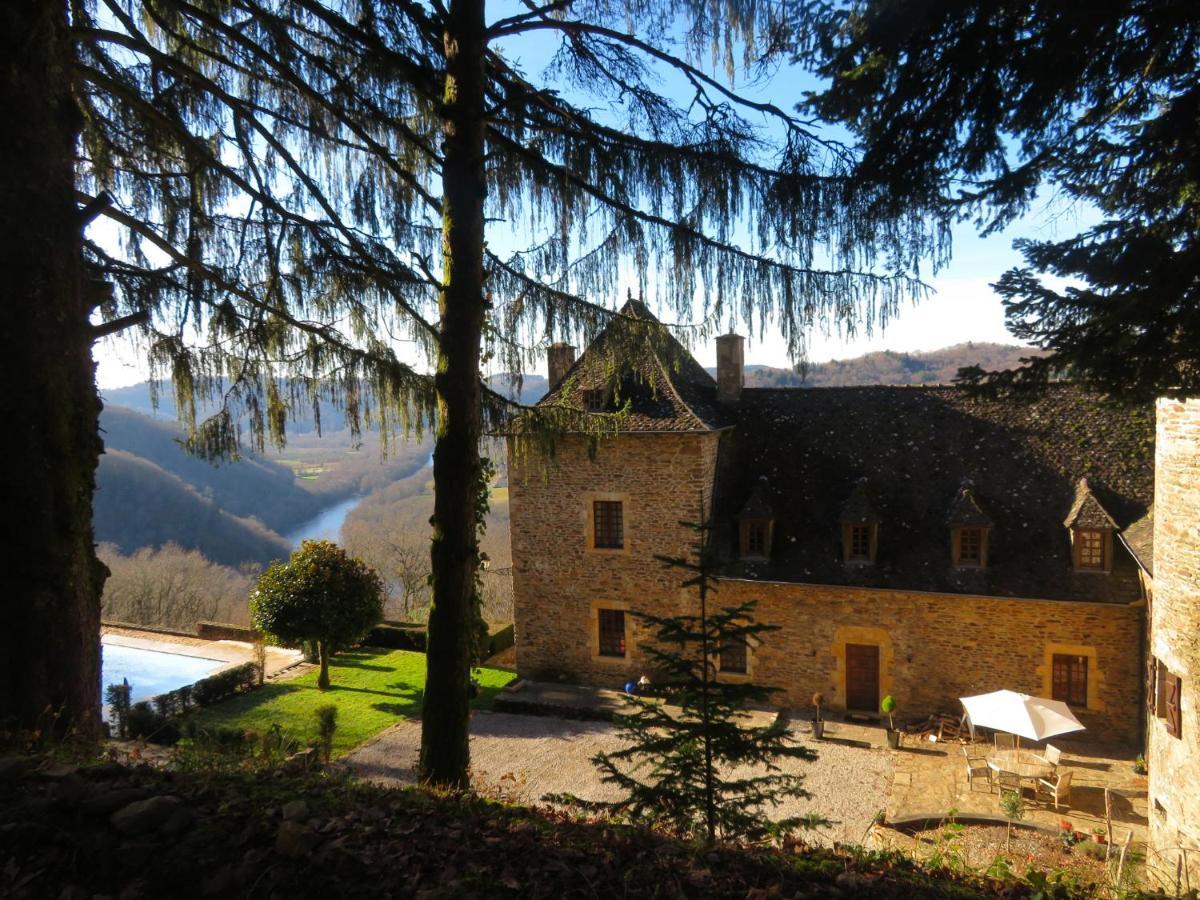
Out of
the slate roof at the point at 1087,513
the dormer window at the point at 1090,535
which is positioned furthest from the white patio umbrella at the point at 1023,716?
the slate roof at the point at 1087,513

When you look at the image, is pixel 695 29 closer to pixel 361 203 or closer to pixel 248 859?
pixel 361 203

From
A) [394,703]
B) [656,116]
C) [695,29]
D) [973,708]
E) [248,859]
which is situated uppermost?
[695,29]

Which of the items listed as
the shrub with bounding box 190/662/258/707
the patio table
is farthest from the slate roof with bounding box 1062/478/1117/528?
the shrub with bounding box 190/662/258/707

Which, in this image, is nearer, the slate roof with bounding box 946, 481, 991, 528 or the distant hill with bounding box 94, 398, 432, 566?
the slate roof with bounding box 946, 481, 991, 528

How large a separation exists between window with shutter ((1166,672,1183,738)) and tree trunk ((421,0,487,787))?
7.80 meters

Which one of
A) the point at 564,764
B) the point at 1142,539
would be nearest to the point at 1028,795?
the point at 1142,539

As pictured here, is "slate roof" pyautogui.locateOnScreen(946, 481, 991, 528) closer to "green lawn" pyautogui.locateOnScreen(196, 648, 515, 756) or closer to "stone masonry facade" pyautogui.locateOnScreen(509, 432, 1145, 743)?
"stone masonry facade" pyautogui.locateOnScreen(509, 432, 1145, 743)

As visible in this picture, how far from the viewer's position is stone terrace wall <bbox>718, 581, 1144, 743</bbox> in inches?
488

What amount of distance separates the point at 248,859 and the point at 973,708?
11447 millimetres

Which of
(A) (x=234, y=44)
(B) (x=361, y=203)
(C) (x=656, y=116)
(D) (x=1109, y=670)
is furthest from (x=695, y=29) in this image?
(D) (x=1109, y=670)

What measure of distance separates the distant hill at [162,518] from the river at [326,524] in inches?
218

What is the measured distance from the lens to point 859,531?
46.2ft

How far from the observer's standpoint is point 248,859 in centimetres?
314

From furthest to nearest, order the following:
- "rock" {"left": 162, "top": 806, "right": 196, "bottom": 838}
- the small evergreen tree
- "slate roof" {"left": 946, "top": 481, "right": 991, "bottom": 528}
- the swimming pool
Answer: the swimming pool, "slate roof" {"left": 946, "top": 481, "right": 991, "bottom": 528}, the small evergreen tree, "rock" {"left": 162, "top": 806, "right": 196, "bottom": 838}
